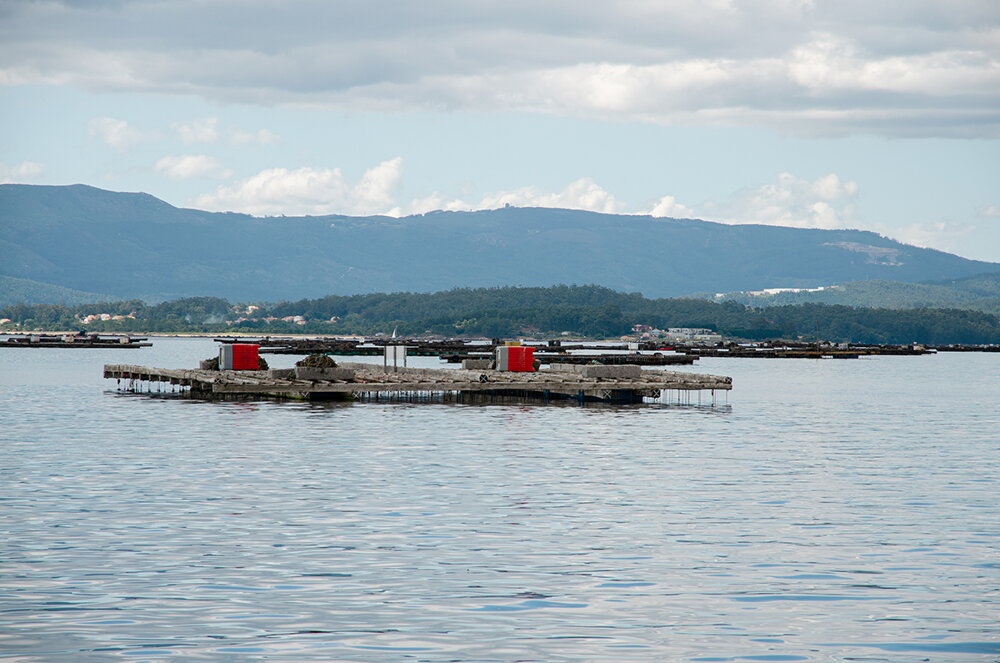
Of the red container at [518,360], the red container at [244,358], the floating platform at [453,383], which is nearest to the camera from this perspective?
the floating platform at [453,383]

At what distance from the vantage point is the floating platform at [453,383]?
77.9 metres

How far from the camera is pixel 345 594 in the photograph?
24.0 meters

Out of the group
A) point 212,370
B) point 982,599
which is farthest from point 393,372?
point 982,599

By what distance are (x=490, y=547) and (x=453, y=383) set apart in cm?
5090

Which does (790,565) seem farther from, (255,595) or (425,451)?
(425,451)

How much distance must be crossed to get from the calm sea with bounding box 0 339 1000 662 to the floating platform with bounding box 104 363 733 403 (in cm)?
1718

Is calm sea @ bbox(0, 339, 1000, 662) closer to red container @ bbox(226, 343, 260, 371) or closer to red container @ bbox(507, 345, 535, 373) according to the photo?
red container @ bbox(226, 343, 260, 371)

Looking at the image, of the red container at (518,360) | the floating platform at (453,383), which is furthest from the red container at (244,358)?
the red container at (518,360)

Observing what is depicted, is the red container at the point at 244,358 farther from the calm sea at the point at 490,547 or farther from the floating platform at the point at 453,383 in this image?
the calm sea at the point at 490,547

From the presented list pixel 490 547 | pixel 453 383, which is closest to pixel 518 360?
pixel 453 383

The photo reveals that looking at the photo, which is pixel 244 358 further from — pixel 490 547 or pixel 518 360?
pixel 490 547

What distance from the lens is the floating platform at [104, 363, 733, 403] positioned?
77.9m

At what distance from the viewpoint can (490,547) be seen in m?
29.1

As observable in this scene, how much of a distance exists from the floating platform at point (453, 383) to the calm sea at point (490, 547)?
17.2 meters
